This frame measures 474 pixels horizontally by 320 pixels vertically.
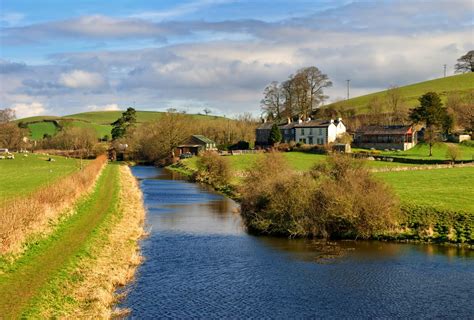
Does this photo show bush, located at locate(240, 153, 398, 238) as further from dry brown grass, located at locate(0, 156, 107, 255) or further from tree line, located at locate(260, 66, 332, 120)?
tree line, located at locate(260, 66, 332, 120)

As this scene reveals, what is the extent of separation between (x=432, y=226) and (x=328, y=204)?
7.81 m

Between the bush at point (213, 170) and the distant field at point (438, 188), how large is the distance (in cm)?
2388

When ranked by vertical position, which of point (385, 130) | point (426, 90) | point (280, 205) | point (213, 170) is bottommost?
point (280, 205)

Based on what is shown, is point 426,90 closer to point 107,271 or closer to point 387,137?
point 387,137

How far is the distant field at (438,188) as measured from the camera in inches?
1722

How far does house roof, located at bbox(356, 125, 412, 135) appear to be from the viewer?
386 feet

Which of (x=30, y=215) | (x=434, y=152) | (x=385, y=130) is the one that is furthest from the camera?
(x=385, y=130)

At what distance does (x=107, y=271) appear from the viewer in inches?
1185

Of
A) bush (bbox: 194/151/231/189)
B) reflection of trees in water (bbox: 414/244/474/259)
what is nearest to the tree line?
bush (bbox: 194/151/231/189)

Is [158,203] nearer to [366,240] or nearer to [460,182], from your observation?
[366,240]

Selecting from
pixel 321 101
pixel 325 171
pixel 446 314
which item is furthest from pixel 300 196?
pixel 321 101

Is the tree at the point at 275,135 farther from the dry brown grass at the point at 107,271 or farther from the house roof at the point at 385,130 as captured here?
the dry brown grass at the point at 107,271

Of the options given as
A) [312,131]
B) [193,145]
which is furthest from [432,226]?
[193,145]

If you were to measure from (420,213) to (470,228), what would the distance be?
4.07m
